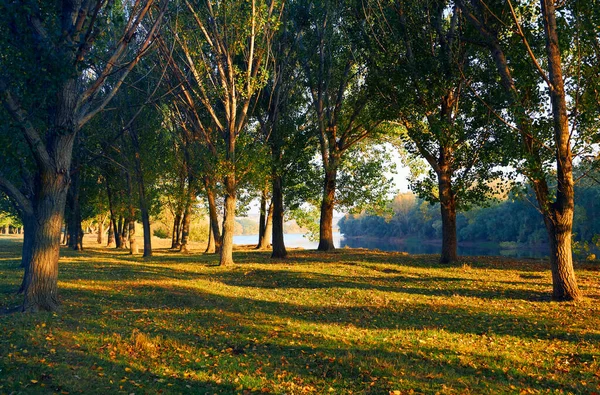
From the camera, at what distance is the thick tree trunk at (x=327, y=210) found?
Answer: 2950 centimetres

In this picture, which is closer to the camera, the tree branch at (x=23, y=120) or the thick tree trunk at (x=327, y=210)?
the tree branch at (x=23, y=120)

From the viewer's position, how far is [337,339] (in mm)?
9477

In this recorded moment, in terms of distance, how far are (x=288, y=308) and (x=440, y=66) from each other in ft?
43.0

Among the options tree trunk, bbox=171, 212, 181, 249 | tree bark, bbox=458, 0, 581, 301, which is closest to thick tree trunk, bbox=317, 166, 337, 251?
tree trunk, bbox=171, 212, 181, 249

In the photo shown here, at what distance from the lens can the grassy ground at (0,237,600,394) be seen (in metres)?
6.80

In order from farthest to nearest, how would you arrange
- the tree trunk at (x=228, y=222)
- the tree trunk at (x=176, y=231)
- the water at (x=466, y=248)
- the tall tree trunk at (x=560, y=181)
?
the water at (x=466, y=248)
the tree trunk at (x=176, y=231)
the tree trunk at (x=228, y=222)
the tall tree trunk at (x=560, y=181)

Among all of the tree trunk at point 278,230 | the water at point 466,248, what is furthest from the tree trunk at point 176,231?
the tree trunk at point 278,230

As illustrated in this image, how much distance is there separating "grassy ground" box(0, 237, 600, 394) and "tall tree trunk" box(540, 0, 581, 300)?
2.93 feet

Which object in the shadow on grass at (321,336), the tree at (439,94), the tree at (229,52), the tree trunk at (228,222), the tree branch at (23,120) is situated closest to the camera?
the shadow on grass at (321,336)

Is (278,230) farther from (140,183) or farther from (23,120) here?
(23,120)

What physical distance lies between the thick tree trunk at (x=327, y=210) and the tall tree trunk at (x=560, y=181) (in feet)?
54.2

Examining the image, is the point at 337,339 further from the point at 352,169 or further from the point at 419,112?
the point at 352,169

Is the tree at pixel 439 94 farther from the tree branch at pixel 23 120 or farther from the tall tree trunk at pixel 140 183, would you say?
the tall tree trunk at pixel 140 183

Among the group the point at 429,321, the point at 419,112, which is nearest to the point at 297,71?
the point at 419,112
